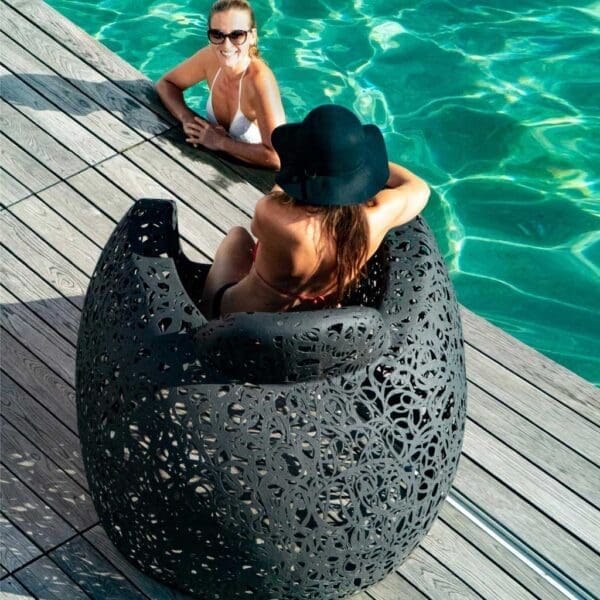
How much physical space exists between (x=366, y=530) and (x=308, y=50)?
4.93 meters

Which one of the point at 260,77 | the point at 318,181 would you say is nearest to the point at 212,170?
the point at 260,77

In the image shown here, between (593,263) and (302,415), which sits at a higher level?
(302,415)

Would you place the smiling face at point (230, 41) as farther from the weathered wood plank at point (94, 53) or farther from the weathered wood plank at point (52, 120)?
the weathered wood plank at point (52, 120)

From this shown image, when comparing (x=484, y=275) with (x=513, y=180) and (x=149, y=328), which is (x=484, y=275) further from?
(x=149, y=328)

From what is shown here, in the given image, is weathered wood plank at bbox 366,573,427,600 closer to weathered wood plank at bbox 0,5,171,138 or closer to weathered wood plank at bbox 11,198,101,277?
weathered wood plank at bbox 11,198,101,277

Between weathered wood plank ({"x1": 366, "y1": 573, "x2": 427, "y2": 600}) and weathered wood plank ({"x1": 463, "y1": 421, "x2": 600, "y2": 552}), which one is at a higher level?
weathered wood plank ({"x1": 463, "y1": 421, "x2": 600, "y2": 552})

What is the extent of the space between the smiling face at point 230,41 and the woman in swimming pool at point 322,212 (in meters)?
1.68

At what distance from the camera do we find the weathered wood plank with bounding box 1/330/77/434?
4785 mm

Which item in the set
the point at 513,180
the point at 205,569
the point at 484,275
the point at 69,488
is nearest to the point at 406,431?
the point at 205,569

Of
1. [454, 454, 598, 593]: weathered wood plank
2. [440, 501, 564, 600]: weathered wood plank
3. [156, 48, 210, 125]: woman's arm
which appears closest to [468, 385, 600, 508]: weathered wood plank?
[454, 454, 598, 593]: weathered wood plank

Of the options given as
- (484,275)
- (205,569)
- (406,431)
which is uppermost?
(406,431)

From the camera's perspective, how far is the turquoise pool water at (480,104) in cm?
668

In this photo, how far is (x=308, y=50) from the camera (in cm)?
802

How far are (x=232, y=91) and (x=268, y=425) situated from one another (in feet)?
9.09
